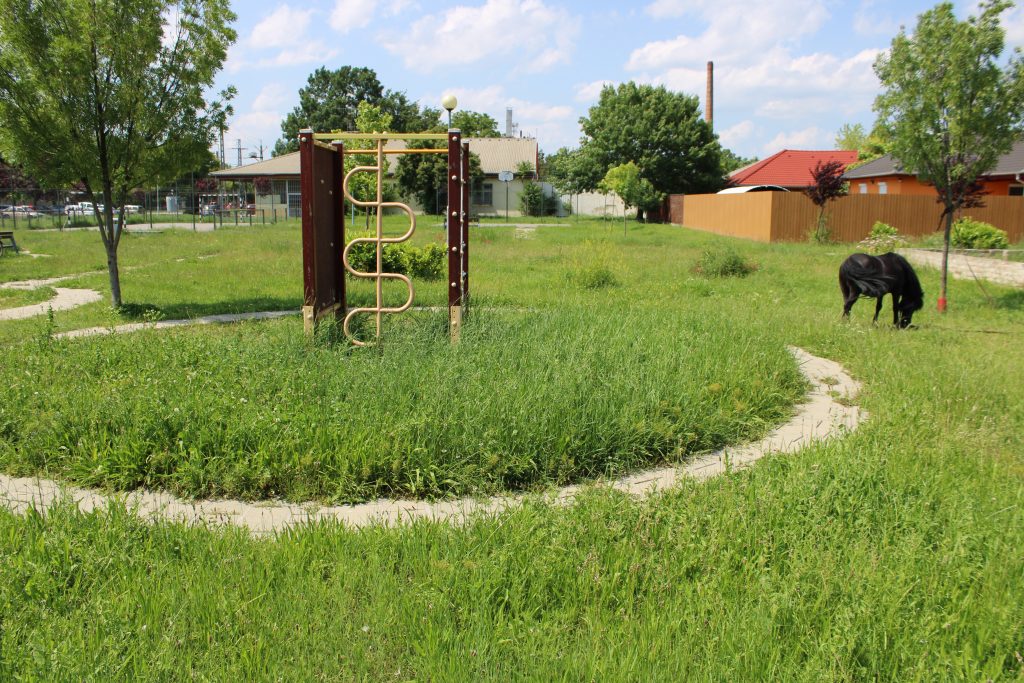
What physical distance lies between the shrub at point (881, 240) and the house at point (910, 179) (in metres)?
1.74

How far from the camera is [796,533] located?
3867mm

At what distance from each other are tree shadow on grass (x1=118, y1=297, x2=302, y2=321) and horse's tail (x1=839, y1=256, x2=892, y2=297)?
7329 mm

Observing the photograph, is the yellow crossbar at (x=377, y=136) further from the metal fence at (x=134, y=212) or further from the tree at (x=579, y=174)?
the tree at (x=579, y=174)

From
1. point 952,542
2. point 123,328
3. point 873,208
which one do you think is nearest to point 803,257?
point 873,208

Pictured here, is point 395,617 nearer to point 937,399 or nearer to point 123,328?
point 937,399

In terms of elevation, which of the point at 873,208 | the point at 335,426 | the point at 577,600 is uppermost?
the point at 873,208

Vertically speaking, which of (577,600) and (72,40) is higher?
(72,40)

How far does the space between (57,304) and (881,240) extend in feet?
68.1

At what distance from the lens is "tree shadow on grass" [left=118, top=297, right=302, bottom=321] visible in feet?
35.2

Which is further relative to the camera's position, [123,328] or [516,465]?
[123,328]

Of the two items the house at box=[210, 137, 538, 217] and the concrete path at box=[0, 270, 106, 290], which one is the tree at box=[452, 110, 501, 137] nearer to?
the house at box=[210, 137, 538, 217]

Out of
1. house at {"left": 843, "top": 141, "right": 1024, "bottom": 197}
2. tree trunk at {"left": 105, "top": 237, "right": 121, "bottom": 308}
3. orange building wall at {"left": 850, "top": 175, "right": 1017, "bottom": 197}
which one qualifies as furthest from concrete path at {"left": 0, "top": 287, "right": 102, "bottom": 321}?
orange building wall at {"left": 850, "top": 175, "right": 1017, "bottom": 197}

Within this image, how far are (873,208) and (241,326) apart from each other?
81.5 feet

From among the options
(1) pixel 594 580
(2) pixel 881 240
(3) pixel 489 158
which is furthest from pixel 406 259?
(3) pixel 489 158
